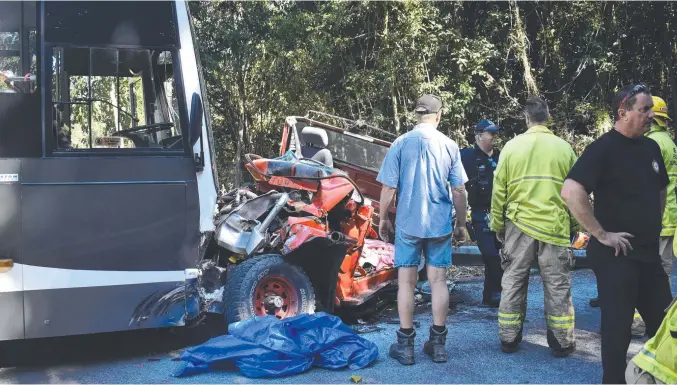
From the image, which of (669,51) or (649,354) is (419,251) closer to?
(649,354)

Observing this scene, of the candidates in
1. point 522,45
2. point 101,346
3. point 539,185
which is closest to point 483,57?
point 522,45

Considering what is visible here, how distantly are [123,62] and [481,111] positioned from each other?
10.6m

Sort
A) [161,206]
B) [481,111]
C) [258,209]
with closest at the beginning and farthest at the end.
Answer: [161,206] → [258,209] → [481,111]

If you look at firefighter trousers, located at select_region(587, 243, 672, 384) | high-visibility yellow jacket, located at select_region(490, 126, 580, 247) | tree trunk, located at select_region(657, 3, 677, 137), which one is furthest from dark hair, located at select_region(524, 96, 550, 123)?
tree trunk, located at select_region(657, 3, 677, 137)

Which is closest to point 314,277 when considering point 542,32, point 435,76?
point 435,76

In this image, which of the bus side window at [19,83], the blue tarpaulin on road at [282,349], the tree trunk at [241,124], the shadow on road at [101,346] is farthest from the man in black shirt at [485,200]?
the tree trunk at [241,124]

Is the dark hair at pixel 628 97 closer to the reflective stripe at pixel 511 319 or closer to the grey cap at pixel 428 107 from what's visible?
the grey cap at pixel 428 107

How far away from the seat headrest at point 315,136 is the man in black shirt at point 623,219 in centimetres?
515

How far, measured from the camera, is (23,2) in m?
5.21

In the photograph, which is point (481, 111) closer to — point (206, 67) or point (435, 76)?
point (435, 76)

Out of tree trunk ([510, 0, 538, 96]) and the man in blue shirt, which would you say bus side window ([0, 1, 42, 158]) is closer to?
the man in blue shirt

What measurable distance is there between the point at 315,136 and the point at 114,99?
3.73m

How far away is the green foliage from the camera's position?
14.0 m

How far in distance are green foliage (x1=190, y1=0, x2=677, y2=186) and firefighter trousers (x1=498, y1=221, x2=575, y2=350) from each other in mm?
9037
